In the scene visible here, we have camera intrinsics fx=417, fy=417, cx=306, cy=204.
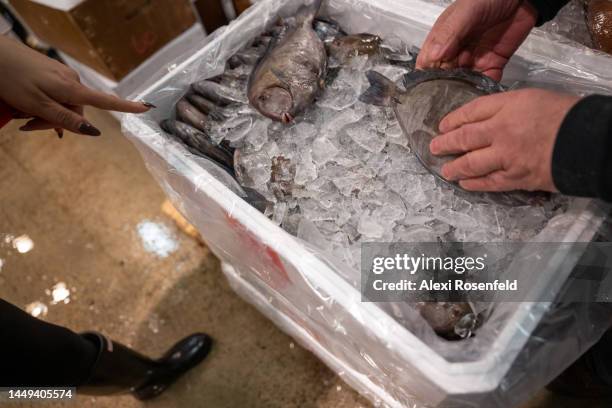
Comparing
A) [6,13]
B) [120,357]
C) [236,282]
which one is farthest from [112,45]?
[120,357]

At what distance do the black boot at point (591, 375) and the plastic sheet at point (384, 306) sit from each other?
1.66 feet

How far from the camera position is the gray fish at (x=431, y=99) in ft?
3.74

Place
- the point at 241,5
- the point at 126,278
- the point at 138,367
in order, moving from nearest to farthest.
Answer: the point at 138,367, the point at 126,278, the point at 241,5

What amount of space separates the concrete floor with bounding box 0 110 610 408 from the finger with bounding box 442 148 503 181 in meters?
1.10

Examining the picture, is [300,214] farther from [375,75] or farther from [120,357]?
[120,357]

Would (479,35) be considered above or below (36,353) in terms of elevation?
above

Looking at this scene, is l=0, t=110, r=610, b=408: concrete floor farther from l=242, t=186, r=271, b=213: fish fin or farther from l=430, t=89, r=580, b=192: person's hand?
l=430, t=89, r=580, b=192: person's hand

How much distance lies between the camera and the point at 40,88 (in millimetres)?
938

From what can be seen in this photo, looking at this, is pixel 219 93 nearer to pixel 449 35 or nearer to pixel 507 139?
pixel 449 35

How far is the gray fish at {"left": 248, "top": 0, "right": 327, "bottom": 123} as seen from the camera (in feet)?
4.28

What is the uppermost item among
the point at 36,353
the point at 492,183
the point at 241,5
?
the point at 492,183

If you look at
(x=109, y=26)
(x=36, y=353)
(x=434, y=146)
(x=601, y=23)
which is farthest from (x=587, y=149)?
(x=109, y=26)

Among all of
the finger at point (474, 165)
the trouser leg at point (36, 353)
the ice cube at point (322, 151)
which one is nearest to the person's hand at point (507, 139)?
the finger at point (474, 165)

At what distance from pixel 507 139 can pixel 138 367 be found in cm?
154
